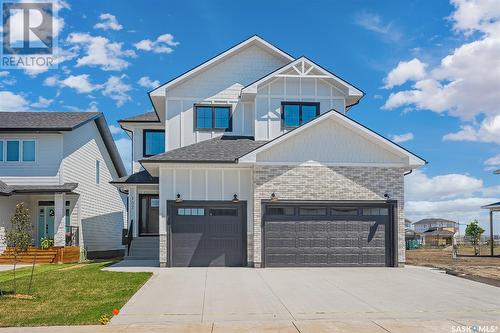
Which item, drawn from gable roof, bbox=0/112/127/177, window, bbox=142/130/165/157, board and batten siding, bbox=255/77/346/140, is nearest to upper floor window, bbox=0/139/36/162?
gable roof, bbox=0/112/127/177

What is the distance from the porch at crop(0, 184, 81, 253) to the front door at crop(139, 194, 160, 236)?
332 centimetres

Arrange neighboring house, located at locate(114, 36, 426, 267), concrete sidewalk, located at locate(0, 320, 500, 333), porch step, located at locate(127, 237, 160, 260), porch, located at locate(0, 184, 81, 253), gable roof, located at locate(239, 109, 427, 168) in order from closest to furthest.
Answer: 1. concrete sidewalk, located at locate(0, 320, 500, 333)
2. gable roof, located at locate(239, 109, 427, 168)
3. neighboring house, located at locate(114, 36, 426, 267)
4. porch step, located at locate(127, 237, 160, 260)
5. porch, located at locate(0, 184, 81, 253)

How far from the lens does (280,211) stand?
1769 centimetres

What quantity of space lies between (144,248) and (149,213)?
2.26 meters

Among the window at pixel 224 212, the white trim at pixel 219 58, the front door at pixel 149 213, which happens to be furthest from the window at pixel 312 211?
the front door at pixel 149 213

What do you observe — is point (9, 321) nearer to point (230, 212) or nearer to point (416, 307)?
point (416, 307)

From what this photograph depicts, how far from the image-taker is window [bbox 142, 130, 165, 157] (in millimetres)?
24891

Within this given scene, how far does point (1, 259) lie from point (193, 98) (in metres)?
11.3

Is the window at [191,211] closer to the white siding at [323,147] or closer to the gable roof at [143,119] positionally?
the white siding at [323,147]

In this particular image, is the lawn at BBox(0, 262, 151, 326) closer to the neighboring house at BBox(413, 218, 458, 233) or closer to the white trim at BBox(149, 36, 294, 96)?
the white trim at BBox(149, 36, 294, 96)

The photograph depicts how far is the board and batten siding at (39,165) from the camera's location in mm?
23062

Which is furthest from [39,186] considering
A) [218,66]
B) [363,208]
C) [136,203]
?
[363,208]

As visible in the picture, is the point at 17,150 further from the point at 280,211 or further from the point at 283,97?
the point at 280,211

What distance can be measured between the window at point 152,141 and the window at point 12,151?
5861 millimetres
